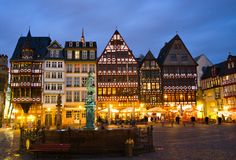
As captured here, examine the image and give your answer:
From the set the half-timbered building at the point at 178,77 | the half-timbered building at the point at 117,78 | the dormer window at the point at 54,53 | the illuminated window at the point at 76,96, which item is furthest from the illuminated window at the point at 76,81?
the half-timbered building at the point at 178,77

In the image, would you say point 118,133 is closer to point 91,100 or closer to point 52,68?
point 91,100

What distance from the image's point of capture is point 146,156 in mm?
14508

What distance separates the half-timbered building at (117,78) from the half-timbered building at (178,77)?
651cm

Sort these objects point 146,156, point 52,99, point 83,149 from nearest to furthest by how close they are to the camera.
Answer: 1. point 146,156
2. point 83,149
3. point 52,99

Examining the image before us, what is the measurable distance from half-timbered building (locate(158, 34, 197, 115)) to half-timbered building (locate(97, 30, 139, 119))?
6511mm

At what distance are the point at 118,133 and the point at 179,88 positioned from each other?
43.8 meters

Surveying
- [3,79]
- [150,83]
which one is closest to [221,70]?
[150,83]

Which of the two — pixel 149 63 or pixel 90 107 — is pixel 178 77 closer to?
pixel 149 63

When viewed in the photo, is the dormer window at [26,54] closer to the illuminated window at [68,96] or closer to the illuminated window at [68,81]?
the illuminated window at [68,81]

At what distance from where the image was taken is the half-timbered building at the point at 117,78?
181 feet

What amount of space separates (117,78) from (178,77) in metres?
12.7

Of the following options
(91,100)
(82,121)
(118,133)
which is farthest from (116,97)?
(118,133)

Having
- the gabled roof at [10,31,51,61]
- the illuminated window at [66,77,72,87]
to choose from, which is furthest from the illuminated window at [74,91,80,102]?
the gabled roof at [10,31,51,61]

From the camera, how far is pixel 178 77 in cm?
5841
